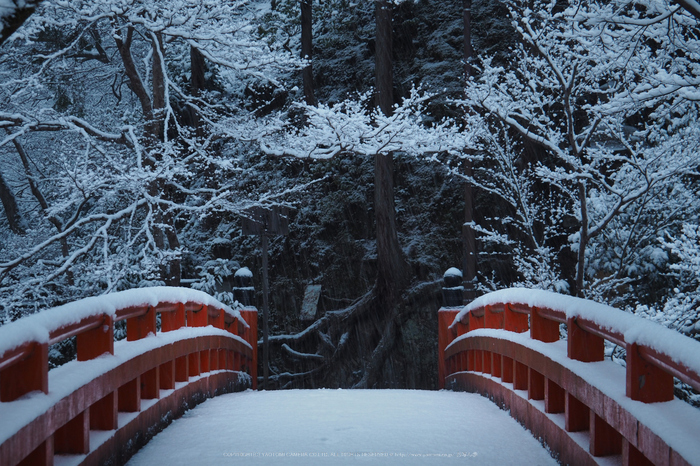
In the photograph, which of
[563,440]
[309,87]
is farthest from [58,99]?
[563,440]

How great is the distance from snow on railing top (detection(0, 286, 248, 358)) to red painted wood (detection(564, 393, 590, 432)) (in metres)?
2.29

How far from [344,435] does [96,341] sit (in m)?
1.55

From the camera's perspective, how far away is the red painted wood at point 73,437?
270cm

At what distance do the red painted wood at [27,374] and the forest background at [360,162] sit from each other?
14.4 ft

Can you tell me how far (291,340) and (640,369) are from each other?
47.6 ft

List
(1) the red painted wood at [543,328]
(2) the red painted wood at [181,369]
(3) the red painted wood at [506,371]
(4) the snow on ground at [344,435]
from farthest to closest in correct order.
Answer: (3) the red painted wood at [506,371] → (2) the red painted wood at [181,369] → (1) the red painted wood at [543,328] → (4) the snow on ground at [344,435]

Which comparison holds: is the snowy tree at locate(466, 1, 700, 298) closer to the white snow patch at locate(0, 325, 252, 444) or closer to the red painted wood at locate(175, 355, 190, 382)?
the red painted wood at locate(175, 355, 190, 382)

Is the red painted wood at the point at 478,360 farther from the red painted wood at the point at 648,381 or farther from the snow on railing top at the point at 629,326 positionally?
the red painted wood at the point at 648,381

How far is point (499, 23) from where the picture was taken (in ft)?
61.8

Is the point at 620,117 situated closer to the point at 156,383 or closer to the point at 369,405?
the point at 369,405

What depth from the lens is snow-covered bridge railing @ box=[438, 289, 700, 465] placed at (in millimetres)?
1985

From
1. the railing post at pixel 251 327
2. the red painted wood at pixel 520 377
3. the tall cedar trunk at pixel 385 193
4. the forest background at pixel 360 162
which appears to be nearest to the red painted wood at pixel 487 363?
the red painted wood at pixel 520 377

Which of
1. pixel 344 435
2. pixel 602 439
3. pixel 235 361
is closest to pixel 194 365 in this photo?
pixel 344 435

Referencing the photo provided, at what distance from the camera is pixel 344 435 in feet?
12.3
